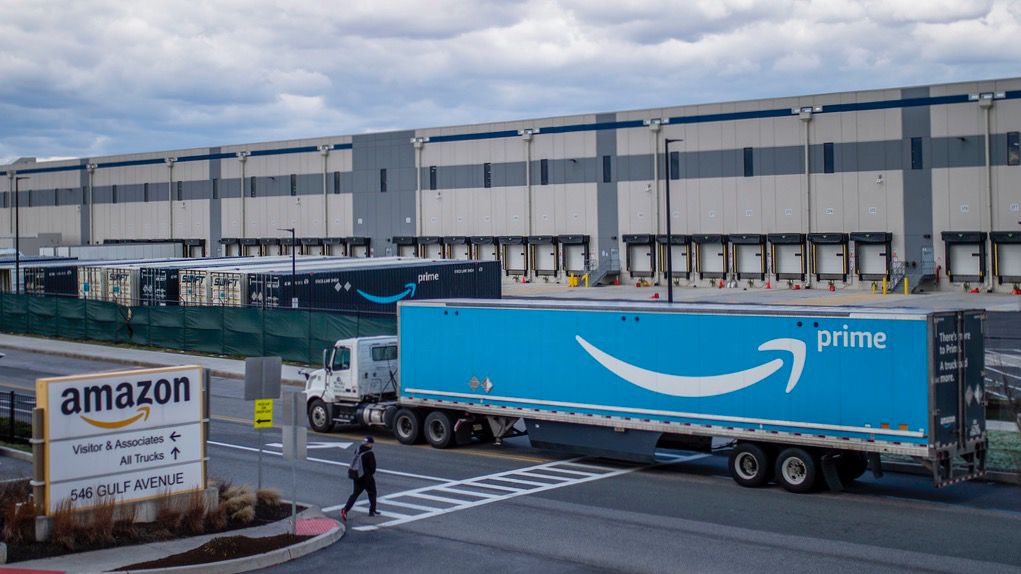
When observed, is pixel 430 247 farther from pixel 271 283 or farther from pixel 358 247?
pixel 271 283

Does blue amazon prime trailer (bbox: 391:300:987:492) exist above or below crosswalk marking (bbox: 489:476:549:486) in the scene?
above

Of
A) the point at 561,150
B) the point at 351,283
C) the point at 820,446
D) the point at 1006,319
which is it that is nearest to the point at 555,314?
the point at 820,446

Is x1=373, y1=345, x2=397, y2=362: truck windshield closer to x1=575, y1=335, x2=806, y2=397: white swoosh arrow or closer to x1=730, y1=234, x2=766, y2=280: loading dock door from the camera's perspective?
x1=575, y1=335, x2=806, y2=397: white swoosh arrow

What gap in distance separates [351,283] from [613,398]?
29933mm

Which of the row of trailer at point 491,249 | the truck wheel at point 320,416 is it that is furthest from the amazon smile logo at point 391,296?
the truck wheel at point 320,416

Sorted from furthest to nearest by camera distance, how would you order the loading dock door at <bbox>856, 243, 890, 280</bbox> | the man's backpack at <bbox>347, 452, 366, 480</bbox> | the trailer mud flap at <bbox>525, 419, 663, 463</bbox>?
the loading dock door at <bbox>856, 243, 890, 280</bbox> < the trailer mud flap at <bbox>525, 419, 663, 463</bbox> < the man's backpack at <bbox>347, 452, 366, 480</bbox>

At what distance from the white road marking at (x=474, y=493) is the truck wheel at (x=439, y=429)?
9.15 feet

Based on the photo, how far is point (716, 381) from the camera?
21.2 m

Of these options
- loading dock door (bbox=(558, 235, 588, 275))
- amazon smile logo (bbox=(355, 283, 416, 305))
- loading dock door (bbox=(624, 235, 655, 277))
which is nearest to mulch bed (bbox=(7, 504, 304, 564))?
amazon smile logo (bbox=(355, 283, 416, 305))

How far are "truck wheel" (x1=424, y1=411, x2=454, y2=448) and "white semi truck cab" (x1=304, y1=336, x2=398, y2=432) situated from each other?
1609 mm

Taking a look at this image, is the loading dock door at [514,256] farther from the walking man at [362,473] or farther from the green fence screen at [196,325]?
the walking man at [362,473]

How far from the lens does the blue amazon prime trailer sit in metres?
19.1

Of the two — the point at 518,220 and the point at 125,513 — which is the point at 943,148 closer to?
the point at 518,220

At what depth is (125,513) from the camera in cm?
1688
